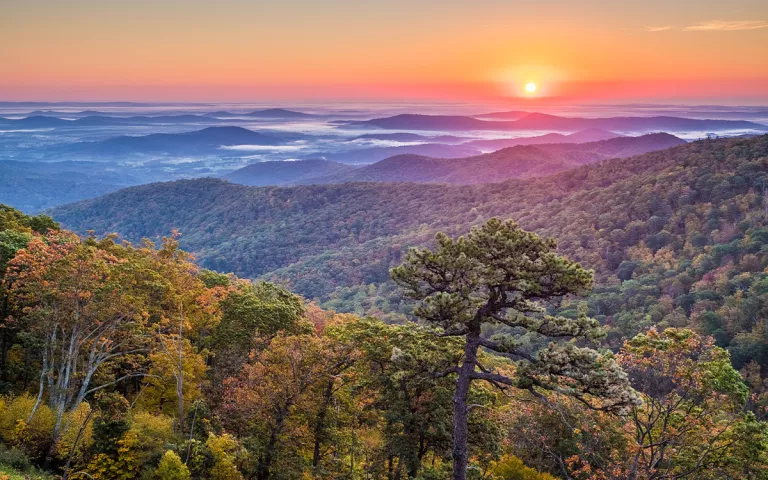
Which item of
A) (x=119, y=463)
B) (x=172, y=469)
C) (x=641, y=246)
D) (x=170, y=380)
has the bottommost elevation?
(x=641, y=246)

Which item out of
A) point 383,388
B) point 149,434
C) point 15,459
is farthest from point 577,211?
point 15,459

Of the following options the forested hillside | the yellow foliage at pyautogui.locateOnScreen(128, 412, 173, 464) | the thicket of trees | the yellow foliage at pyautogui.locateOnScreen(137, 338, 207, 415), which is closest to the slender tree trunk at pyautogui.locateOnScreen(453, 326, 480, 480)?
the thicket of trees

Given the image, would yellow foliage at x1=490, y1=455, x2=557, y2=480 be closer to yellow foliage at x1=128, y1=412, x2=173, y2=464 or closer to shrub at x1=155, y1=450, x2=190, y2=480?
shrub at x1=155, y1=450, x2=190, y2=480

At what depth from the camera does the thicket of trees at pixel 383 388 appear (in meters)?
15.2

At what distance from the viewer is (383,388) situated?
72.5ft

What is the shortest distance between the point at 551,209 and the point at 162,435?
6230 inches

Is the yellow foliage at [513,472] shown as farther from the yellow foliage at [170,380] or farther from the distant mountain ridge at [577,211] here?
the distant mountain ridge at [577,211]

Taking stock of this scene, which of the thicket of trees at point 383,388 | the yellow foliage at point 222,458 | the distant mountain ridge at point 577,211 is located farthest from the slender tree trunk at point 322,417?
the distant mountain ridge at point 577,211

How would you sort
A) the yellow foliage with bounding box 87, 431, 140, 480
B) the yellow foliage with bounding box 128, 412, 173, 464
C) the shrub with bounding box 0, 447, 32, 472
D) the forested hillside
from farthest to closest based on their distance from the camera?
1. the forested hillside
2. the yellow foliage with bounding box 128, 412, 173, 464
3. the yellow foliage with bounding box 87, 431, 140, 480
4. the shrub with bounding box 0, 447, 32, 472

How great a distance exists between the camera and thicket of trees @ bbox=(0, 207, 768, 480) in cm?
1520

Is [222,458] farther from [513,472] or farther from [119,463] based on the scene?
[513,472]

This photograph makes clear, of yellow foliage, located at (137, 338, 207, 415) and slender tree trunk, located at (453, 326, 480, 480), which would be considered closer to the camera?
slender tree trunk, located at (453, 326, 480, 480)

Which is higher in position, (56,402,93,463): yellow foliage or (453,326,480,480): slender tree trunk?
(453,326,480,480): slender tree trunk

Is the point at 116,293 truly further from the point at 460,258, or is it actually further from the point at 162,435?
the point at 460,258
